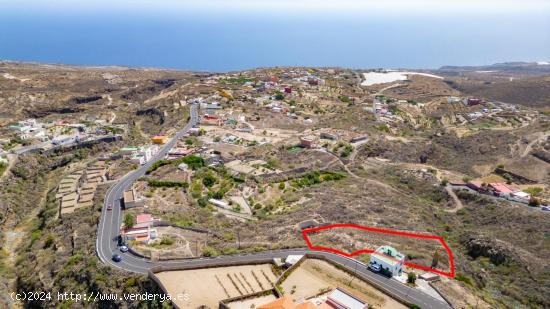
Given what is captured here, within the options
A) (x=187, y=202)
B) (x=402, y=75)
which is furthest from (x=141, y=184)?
(x=402, y=75)

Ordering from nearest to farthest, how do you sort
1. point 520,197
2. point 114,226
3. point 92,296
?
point 92,296
point 114,226
point 520,197

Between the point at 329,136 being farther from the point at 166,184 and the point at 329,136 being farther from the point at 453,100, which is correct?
the point at 453,100

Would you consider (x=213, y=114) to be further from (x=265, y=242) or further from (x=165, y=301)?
(x=165, y=301)

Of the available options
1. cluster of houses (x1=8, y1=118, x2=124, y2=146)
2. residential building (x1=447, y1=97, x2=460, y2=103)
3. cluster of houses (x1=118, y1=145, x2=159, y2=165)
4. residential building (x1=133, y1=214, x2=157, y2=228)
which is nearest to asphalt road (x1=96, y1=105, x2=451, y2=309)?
residential building (x1=133, y1=214, x2=157, y2=228)

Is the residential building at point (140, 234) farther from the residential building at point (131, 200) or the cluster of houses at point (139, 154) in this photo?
the cluster of houses at point (139, 154)

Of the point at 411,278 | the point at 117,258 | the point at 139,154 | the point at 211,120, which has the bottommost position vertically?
the point at 117,258

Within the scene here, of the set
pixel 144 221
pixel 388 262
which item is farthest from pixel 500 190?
pixel 144 221

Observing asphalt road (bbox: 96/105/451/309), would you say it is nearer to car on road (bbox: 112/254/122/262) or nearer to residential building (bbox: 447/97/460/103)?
car on road (bbox: 112/254/122/262)
